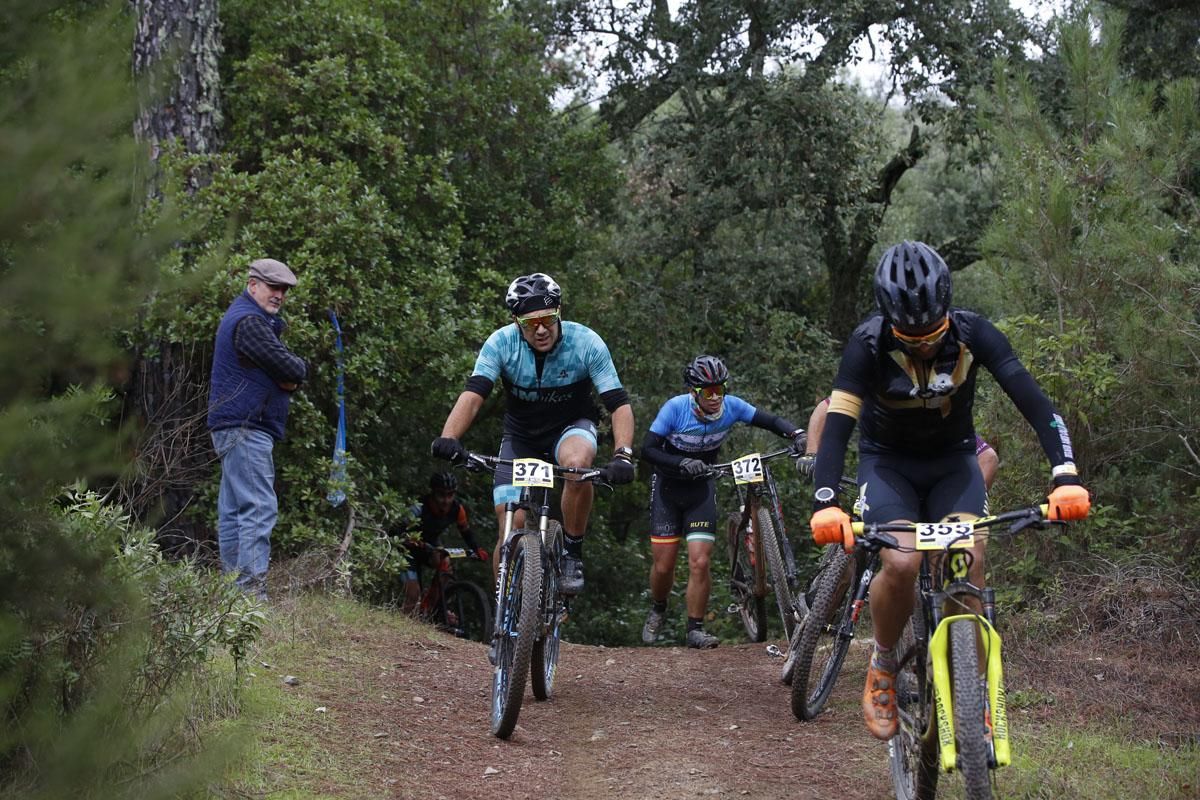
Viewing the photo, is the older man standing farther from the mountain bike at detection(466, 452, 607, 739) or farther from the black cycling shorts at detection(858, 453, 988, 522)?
the black cycling shorts at detection(858, 453, 988, 522)

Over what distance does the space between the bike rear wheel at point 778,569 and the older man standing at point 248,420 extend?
3.54 meters

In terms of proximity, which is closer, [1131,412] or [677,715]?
[677,715]

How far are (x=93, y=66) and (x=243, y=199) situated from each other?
8.35 m

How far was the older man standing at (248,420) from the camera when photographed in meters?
8.45

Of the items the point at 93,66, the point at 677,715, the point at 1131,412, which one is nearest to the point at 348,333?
the point at 677,715

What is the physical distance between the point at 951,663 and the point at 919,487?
3.22 feet

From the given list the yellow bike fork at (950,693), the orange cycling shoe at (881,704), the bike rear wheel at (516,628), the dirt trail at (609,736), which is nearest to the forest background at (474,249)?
the dirt trail at (609,736)

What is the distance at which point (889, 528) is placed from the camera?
4.64 m

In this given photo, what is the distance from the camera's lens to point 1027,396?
484 cm

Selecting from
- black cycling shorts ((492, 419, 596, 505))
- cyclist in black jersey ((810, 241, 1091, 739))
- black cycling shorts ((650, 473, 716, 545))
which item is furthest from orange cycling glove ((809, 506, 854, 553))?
black cycling shorts ((650, 473, 716, 545))

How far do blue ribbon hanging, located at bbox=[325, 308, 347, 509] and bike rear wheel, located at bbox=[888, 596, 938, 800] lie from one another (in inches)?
244

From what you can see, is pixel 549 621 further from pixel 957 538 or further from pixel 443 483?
pixel 443 483

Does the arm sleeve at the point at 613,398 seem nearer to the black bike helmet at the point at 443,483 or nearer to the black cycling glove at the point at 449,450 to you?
the black cycling glove at the point at 449,450

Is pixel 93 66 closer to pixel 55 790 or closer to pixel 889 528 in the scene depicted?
pixel 55 790
